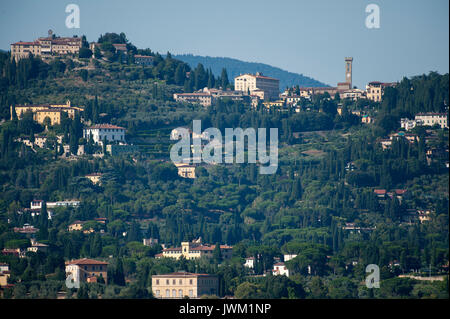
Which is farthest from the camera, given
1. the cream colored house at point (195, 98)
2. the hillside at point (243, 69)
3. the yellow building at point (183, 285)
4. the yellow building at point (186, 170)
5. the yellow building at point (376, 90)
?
the hillside at point (243, 69)

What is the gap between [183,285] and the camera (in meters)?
65.4

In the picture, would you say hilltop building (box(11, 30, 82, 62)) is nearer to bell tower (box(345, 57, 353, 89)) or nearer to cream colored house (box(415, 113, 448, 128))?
bell tower (box(345, 57, 353, 89))

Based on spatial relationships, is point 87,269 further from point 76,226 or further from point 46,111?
point 46,111

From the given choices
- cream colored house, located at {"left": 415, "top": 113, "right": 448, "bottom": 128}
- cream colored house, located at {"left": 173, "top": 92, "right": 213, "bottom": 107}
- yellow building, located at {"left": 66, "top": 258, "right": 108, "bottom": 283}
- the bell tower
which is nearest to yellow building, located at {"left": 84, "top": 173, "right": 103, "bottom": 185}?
cream colored house, located at {"left": 173, "top": 92, "right": 213, "bottom": 107}

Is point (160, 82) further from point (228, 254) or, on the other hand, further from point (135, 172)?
point (228, 254)

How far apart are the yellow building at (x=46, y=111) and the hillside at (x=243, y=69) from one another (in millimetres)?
82317

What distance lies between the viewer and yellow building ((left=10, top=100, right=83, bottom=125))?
9812 centimetres

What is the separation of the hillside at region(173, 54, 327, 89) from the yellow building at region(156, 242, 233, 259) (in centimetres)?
10304

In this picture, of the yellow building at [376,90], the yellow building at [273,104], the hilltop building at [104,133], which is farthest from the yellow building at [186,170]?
the yellow building at [376,90]

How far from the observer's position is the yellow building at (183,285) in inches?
2547

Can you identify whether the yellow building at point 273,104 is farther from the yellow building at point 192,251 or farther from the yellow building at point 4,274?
the yellow building at point 4,274

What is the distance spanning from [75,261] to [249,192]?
24.6 meters

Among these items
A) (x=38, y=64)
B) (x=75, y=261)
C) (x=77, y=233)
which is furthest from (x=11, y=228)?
(x=38, y=64)

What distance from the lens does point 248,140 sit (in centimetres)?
10050
